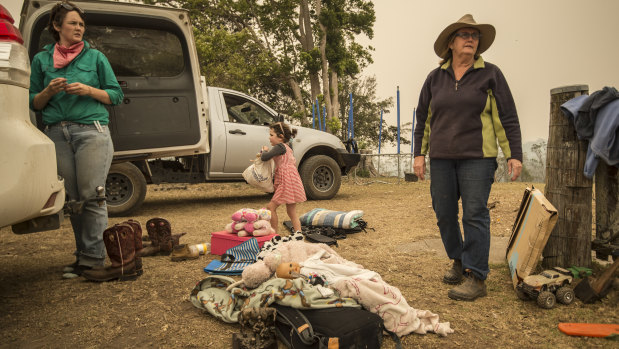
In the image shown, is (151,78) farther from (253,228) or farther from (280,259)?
(280,259)

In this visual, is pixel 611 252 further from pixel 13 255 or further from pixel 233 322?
pixel 13 255

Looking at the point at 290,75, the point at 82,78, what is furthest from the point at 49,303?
the point at 290,75

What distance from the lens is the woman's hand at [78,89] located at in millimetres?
2904

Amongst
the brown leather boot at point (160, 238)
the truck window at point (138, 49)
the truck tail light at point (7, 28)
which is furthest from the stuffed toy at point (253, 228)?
the truck window at point (138, 49)

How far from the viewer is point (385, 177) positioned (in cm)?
1330

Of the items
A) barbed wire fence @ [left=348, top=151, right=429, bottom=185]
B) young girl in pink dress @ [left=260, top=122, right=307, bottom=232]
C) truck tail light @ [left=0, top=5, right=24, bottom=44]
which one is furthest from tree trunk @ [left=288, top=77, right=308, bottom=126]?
truck tail light @ [left=0, top=5, right=24, bottom=44]

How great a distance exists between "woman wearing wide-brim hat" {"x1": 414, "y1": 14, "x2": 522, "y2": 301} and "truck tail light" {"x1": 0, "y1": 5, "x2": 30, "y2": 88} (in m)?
2.53

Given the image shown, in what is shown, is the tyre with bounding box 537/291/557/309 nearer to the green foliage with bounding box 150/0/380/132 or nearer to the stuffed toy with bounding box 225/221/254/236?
the stuffed toy with bounding box 225/221/254/236

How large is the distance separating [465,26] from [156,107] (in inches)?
173

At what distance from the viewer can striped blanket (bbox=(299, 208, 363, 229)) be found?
4.80 metres

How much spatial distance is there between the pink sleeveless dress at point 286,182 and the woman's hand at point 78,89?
2.05 m

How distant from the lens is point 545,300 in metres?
2.55

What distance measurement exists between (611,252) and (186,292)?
300cm

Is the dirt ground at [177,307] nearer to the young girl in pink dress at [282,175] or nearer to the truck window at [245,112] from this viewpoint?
the young girl in pink dress at [282,175]
